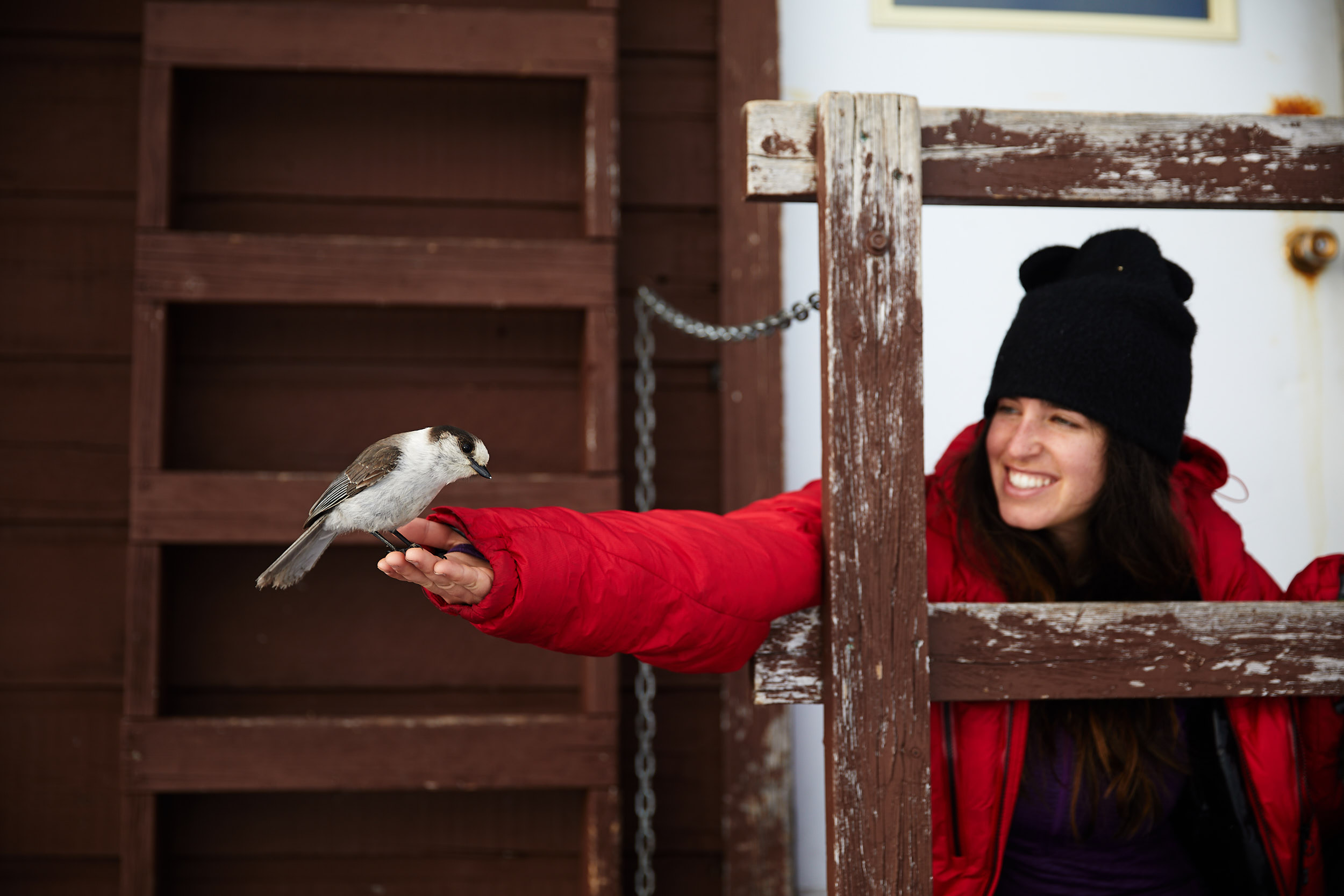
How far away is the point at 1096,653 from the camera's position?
1.30 m

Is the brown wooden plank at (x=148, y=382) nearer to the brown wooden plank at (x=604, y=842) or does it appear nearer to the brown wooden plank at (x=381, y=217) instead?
the brown wooden plank at (x=381, y=217)

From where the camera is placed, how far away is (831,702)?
1.26 m

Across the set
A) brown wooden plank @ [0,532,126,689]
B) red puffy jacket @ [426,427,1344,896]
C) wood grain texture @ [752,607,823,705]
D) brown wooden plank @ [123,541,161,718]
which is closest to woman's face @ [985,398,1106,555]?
red puffy jacket @ [426,427,1344,896]

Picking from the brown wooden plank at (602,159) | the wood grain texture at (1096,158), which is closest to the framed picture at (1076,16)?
the brown wooden plank at (602,159)

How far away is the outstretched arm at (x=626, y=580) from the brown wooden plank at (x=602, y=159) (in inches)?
37.4

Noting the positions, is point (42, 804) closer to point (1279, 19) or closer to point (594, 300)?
point (594, 300)

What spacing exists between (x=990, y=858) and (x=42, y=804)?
1.99 metres

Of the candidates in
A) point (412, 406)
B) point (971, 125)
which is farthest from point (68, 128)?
point (971, 125)

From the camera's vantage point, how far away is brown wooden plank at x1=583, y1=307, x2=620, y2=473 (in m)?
1.99

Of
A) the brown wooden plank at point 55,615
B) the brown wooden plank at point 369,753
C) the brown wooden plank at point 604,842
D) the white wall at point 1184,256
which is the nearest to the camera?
the brown wooden plank at point 369,753

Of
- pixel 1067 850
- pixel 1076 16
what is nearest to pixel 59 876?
pixel 1067 850

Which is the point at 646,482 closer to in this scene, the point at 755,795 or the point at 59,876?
the point at 755,795

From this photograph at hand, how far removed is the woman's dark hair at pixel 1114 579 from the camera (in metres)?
1.53

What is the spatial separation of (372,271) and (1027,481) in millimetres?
1369
